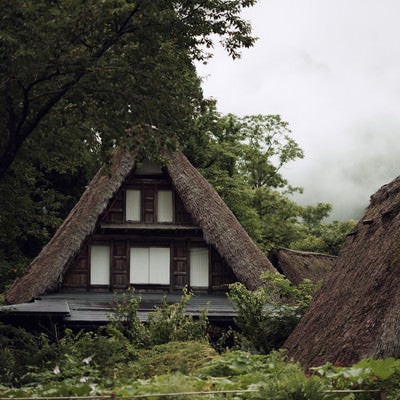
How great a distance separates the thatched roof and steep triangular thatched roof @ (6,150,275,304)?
13.5 feet

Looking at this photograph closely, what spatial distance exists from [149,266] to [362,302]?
13342mm

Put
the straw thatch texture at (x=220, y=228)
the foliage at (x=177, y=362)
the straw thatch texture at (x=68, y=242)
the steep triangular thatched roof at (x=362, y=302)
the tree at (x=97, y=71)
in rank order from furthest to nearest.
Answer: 1. the straw thatch texture at (x=220, y=228)
2. the straw thatch texture at (x=68, y=242)
3. the tree at (x=97, y=71)
4. the foliage at (x=177, y=362)
5. the steep triangular thatched roof at (x=362, y=302)

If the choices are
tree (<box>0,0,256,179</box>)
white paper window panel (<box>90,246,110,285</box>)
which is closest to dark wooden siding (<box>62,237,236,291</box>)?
white paper window panel (<box>90,246,110,285</box>)

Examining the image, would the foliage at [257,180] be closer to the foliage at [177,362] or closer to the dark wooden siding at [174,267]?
the dark wooden siding at [174,267]

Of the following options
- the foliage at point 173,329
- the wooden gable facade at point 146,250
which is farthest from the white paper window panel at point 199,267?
the foliage at point 173,329

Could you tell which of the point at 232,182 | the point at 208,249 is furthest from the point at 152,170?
the point at 232,182

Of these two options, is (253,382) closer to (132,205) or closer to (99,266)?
(99,266)

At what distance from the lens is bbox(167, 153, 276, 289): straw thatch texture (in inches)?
850

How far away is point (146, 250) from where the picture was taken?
22469 millimetres

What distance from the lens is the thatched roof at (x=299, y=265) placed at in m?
26.2

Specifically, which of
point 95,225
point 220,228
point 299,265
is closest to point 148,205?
point 95,225

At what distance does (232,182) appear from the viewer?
31469mm

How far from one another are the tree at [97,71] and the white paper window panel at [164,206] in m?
9.25

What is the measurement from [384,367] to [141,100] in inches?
270
